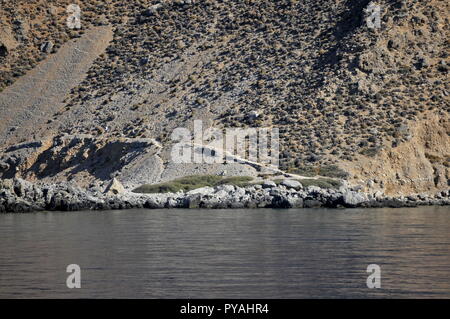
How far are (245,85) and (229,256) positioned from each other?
172 ft

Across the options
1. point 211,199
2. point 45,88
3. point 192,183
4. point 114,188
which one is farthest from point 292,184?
point 45,88

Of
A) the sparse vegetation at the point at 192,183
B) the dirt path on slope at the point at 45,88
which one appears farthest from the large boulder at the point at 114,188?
the dirt path on slope at the point at 45,88

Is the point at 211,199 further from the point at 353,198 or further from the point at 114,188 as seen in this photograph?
the point at 353,198

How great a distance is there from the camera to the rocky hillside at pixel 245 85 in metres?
73.4

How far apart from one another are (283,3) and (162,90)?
51.7ft

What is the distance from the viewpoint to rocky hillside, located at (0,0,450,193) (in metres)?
73.4

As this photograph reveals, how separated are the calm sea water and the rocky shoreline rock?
8.90m

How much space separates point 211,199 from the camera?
206 feet

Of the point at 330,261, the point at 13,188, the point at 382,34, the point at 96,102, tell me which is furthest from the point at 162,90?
the point at 330,261

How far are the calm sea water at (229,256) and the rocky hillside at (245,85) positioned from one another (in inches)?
858

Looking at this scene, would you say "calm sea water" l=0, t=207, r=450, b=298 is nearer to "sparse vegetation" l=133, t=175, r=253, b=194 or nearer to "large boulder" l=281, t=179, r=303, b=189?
"large boulder" l=281, t=179, r=303, b=189
